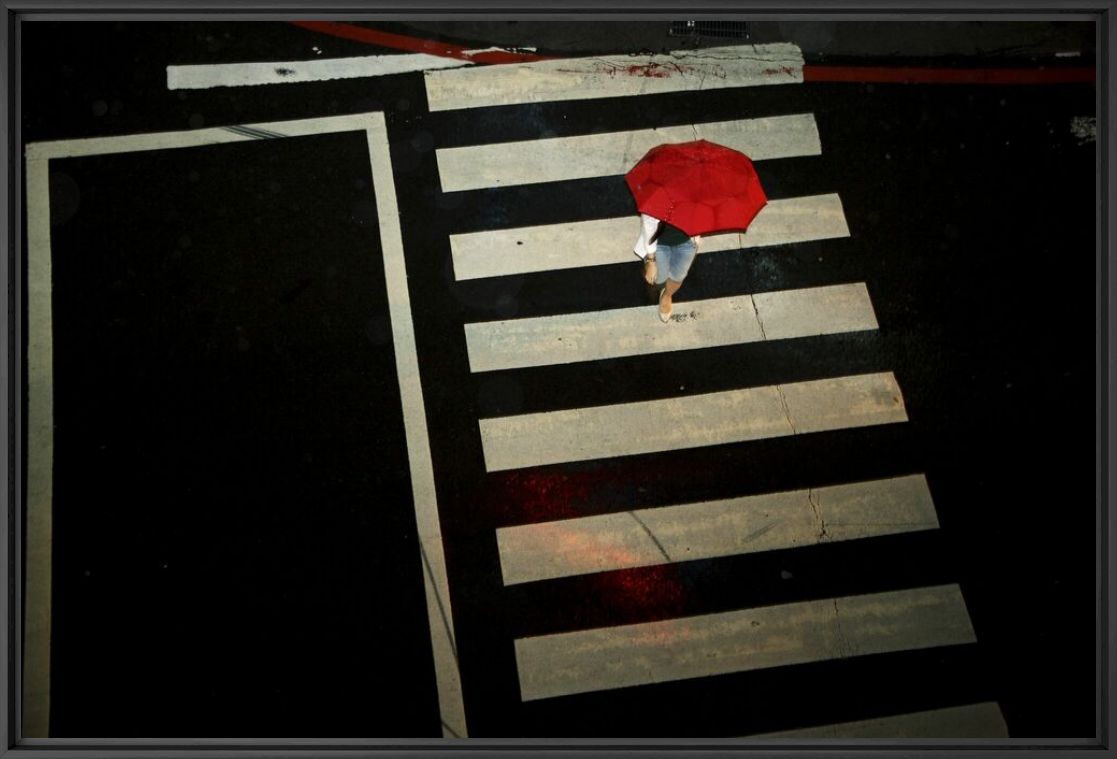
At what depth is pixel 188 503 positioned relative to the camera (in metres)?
6.80

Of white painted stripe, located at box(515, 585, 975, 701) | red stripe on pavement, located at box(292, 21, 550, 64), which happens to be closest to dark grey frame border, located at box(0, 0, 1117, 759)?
white painted stripe, located at box(515, 585, 975, 701)

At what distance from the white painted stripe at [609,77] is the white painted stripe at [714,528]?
3897 mm

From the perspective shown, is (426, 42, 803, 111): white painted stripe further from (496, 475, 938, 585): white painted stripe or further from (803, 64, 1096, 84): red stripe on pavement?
(496, 475, 938, 585): white painted stripe

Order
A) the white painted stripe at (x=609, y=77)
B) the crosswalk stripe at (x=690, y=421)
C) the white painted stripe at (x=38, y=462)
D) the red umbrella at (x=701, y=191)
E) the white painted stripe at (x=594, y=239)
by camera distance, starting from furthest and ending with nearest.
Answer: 1. the white painted stripe at (x=609, y=77)
2. the white painted stripe at (x=594, y=239)
3. the crosswalk stripe at (x=690, y=421)
4. the white painted stripe at (x=38, y=462)
5. the red umbrella at (x=701, y=191)

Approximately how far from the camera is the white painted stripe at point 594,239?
23.7 ft

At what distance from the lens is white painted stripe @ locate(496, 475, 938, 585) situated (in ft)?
22.3

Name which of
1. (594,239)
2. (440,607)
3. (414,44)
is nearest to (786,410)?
(594,239)

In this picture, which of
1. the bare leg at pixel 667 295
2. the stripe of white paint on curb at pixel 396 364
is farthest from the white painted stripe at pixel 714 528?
the bare leg at pixel 667 295

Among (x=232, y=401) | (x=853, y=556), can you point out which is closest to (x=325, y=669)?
(x=232, y=401)

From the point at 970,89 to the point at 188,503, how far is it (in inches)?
320

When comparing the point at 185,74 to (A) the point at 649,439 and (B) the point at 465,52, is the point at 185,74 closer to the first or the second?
(B) the point at 465,52

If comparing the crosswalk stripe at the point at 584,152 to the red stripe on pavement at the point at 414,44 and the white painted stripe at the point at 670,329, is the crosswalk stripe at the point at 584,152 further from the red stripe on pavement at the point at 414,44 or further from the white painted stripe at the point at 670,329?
the white painted stripe at the point at 670,329

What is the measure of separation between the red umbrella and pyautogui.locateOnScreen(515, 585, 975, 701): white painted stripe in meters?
3.35

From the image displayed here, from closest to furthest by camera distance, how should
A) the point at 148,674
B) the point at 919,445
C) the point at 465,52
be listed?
the point at 148,674 → the point at 919,445 → the point at 465,52
